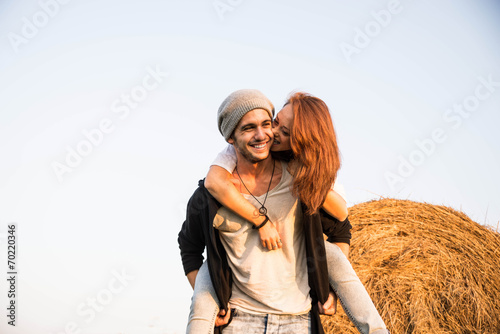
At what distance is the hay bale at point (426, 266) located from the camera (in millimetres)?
5227

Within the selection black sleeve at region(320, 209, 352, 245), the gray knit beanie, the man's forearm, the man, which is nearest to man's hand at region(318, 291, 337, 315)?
the man

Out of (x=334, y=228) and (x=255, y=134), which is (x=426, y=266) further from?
(x=255, y=134)

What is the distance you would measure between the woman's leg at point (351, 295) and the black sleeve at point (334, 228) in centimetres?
11

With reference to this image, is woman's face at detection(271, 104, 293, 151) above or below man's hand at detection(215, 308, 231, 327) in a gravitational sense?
above

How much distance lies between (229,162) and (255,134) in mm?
279

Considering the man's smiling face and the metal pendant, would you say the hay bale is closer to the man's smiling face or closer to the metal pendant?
the metal pendant

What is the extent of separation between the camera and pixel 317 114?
112 inches

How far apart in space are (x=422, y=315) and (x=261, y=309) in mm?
3020

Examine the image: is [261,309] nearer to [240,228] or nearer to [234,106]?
[240,228]

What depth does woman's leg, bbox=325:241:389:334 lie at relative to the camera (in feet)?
9.55

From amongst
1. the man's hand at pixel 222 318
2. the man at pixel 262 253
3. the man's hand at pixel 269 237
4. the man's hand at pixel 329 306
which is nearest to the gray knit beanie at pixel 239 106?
the man at pixel 262 253

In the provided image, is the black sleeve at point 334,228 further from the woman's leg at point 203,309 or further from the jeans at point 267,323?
the woman's leg at point 203,309

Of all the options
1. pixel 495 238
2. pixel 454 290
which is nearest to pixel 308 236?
pixel 454 290

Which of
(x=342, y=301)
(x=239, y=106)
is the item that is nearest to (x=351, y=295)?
(x=342, y=301)
